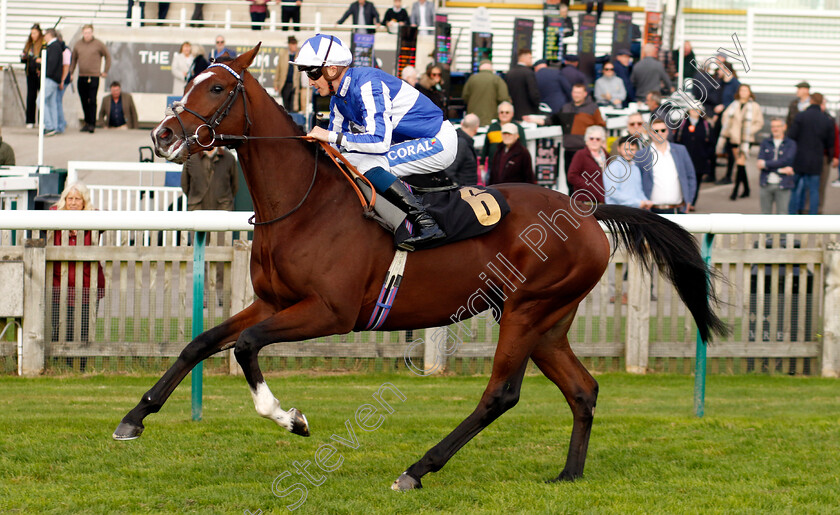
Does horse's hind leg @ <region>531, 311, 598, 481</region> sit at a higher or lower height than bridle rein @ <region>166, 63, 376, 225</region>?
lower

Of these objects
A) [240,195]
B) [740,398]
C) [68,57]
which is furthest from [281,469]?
[68,57]

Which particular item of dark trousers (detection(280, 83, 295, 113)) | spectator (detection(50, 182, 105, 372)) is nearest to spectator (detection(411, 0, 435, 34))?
dark trousers (detection(280, 83, 295, 113))

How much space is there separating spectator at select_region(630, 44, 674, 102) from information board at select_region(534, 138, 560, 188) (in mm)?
3396

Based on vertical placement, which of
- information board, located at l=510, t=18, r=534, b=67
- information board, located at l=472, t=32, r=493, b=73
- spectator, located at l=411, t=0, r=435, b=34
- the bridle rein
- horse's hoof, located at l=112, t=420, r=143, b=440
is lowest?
horse's hoof, located at l=112, t=420, r=143, b=440

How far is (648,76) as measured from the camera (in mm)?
15781

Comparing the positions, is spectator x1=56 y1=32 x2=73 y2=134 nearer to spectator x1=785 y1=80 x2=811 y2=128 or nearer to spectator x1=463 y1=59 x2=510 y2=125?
spectator x1=463 y1=59 x2=510 y2=125

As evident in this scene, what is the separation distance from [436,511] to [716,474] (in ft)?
4.62

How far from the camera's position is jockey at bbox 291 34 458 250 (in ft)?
15.1

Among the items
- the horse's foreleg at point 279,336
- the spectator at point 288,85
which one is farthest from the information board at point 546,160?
the horse's foreleg at point 279,336

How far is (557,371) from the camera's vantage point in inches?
196

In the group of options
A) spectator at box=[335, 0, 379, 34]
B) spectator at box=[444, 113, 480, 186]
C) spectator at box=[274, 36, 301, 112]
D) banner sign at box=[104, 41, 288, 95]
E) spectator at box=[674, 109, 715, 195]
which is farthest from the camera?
banner sign at box=[104, 41, 288, 95]

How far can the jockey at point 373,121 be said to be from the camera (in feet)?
15.1

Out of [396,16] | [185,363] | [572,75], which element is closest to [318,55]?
[185,363]

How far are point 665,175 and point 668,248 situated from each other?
14.1 ft
